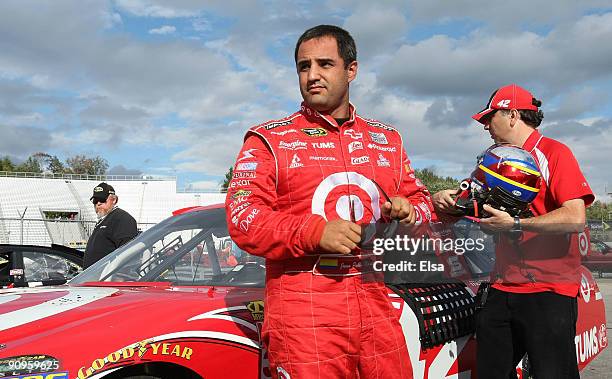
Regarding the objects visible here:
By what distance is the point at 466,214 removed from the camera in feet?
9.09

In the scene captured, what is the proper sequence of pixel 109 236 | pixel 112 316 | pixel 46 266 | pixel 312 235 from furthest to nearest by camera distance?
pixel 46 266
pixel 109 236
pixel 112 316
pixel 312 235

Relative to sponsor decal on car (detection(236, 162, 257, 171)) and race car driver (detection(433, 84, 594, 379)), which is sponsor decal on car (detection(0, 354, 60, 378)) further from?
race car driver (detection(433, 84, 594, 379))

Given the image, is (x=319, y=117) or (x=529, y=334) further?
(x=529, y=334)

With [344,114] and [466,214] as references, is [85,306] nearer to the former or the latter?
[344,114]

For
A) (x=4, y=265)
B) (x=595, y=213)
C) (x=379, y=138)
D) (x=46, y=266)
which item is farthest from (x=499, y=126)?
(x=4, y=265)

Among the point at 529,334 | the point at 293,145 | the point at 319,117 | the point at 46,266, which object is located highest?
the point at 319,117

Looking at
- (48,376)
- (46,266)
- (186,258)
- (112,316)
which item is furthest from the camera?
(46,266)

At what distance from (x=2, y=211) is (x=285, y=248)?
2178 inches

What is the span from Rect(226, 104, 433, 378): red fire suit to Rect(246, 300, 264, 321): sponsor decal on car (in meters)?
0.45

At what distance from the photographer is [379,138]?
2.44 m

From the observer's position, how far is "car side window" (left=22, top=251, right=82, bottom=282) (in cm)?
645

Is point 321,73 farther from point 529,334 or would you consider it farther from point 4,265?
point 4,265

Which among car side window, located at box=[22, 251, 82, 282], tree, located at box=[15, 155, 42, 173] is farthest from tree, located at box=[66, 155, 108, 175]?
car side window, located at box=[22, 251, 82, 282]

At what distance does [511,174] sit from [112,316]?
5.42ft
